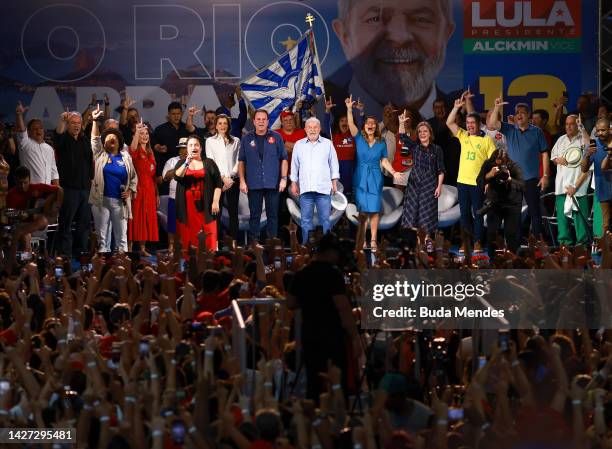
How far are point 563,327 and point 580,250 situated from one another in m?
2.02

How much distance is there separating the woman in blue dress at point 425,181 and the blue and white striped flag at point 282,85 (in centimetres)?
204

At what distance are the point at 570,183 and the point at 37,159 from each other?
516cm

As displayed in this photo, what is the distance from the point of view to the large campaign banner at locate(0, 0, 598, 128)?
607 inches

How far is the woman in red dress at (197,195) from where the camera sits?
1236 cm

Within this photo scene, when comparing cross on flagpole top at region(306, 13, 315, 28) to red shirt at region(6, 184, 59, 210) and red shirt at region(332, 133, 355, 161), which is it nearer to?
red shirt at region(332, 133, 355, 161)

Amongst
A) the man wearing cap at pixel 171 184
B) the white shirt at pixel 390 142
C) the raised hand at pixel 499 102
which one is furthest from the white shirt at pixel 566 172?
the man wearing cap at pixel 171 184

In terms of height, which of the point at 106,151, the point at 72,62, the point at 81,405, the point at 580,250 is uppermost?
the point at 72,62

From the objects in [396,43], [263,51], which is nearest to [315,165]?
[263,51]

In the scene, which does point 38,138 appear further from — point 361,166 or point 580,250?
point 580,250

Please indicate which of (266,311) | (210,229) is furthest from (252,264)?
(210,229)

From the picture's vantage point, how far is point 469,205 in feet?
45.4

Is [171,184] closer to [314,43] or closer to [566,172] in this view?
[314,43]

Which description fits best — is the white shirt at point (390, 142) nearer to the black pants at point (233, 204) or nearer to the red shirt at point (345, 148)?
the red shirt at point (345, 148)

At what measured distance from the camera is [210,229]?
12.5m
